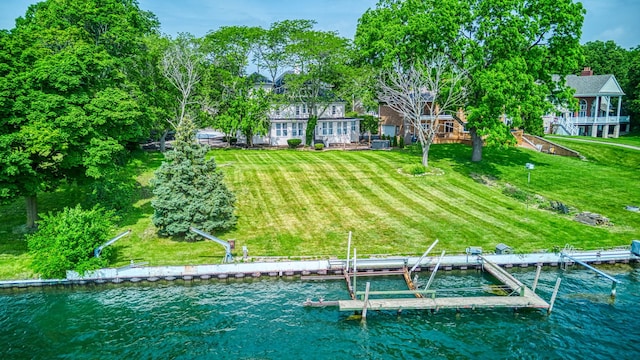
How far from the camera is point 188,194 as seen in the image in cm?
3167

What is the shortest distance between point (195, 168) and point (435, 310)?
60.1 feet

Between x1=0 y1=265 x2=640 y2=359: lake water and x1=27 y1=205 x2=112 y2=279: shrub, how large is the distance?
52.5 inches

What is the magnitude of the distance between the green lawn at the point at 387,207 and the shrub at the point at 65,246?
1930 millimetres

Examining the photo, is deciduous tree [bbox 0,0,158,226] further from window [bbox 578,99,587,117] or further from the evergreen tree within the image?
window [bbox 578,99,587,117]

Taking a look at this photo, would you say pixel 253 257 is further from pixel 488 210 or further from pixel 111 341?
pixel 488 210

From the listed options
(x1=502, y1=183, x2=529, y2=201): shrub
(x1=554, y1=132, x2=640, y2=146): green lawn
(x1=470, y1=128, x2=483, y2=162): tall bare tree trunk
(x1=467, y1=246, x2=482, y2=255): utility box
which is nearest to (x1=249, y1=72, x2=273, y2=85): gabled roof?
(x1=470, y1=128, x2=483, y2=162): tall bare tree trunk

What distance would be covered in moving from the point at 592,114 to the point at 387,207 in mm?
50354

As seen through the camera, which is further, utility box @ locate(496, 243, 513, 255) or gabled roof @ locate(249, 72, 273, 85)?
gabled roof @ locate(249, 72, 273, 85)

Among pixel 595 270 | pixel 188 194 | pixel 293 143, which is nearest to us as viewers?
pixel 595 270

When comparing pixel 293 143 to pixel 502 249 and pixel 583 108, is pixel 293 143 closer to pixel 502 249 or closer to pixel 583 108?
pixel 502 249

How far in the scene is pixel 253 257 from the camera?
28.5 metres

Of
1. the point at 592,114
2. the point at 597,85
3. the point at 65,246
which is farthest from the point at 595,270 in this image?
the point at 592,114

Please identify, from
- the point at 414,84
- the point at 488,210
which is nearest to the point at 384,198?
the point at 488,210

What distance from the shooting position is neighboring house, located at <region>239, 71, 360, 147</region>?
210 feet
